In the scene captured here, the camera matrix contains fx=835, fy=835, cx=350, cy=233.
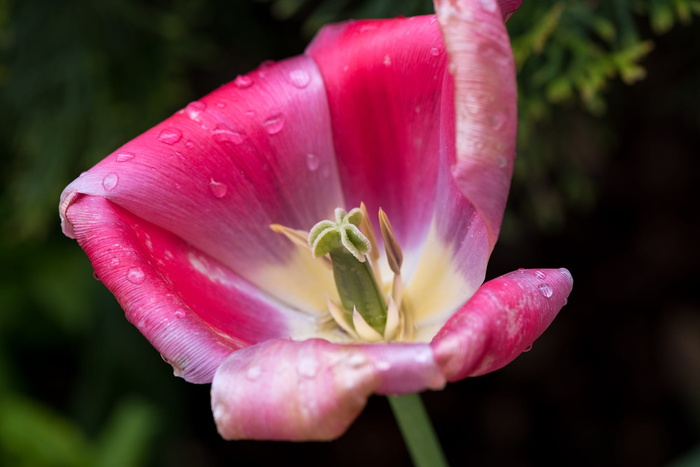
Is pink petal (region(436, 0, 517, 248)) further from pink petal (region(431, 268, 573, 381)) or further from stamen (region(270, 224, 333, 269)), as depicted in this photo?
stamen (region(270, 224, 333, 269))

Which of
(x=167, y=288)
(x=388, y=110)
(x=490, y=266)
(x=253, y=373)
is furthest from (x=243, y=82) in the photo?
(x=490, y=266)

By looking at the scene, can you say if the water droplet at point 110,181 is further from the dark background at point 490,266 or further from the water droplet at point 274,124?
the dark background at point 490,266

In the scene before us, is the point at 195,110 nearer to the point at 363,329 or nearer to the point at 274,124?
the point at 274,124

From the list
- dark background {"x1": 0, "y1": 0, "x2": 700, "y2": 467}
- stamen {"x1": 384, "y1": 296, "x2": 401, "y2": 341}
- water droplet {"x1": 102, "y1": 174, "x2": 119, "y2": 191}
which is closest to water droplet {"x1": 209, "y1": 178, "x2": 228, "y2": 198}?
water droplet {"x1": 102, "y1": 174, "x2": 119, "y2": 191}

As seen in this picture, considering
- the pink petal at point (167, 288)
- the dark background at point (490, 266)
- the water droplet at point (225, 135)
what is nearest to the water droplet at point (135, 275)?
the pink petal at point (167, 288)

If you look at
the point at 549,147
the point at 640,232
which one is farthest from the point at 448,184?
the point at 640,232

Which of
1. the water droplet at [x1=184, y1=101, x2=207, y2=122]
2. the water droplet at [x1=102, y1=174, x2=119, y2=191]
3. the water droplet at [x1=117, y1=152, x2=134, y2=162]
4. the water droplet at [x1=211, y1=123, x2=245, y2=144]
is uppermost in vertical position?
the water droplet at [x1=184, y1=101, x2=207, y2=122]
